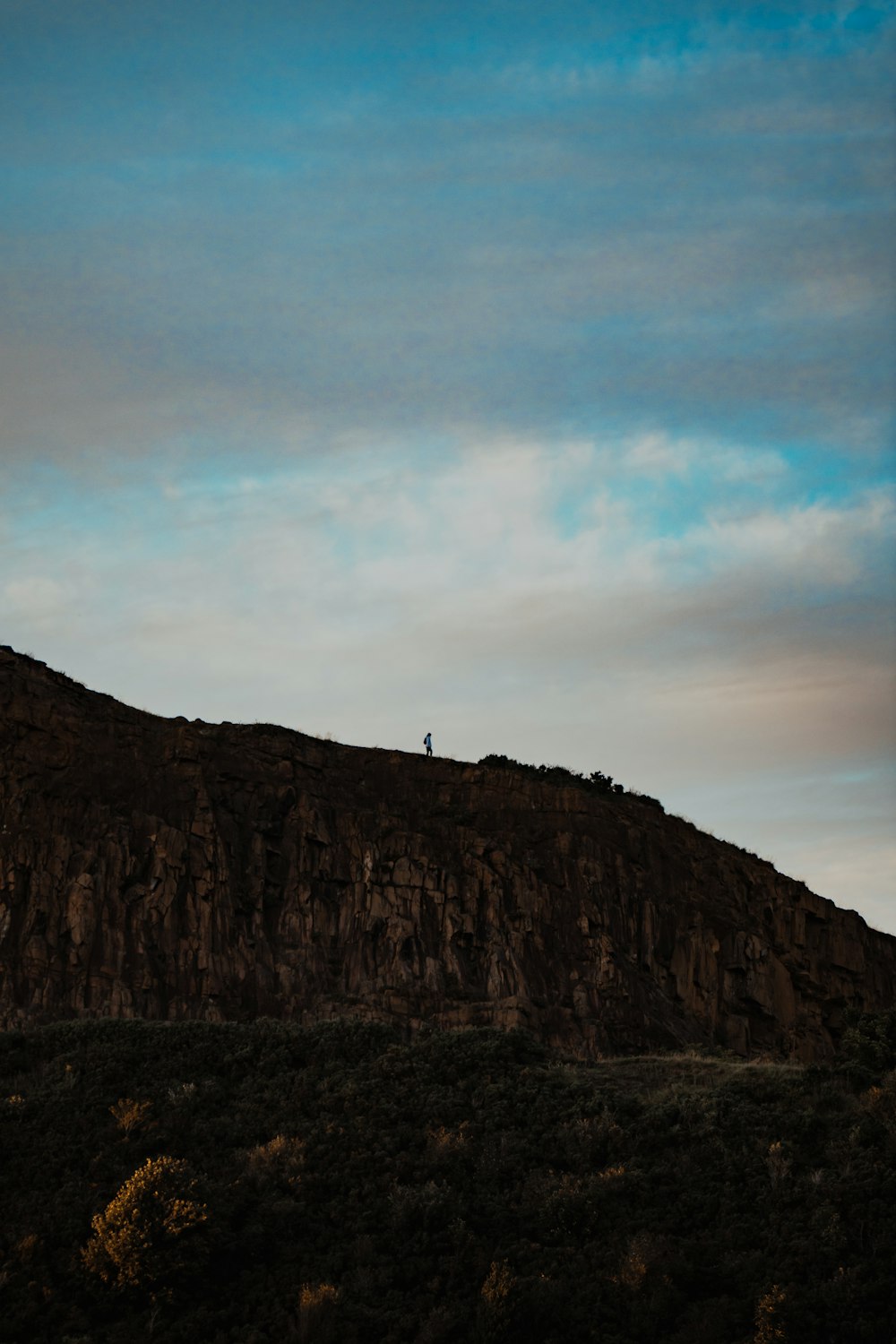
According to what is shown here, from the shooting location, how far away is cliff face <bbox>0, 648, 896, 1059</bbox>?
37.1 meters

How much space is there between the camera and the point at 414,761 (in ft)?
154

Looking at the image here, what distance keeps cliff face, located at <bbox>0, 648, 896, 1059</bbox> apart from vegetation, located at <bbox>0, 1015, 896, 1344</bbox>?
6.46 metres

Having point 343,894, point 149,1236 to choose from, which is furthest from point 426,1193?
point 343,894

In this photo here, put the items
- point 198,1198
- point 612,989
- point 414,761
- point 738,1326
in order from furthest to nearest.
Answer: point 414,761
point 612,989
point 198,1198
point 738,1326

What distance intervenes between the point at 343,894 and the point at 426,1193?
17.8m

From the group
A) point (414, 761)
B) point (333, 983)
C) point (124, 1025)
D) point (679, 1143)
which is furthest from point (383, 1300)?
point (414, 761)

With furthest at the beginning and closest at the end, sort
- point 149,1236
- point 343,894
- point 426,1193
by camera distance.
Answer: point 343,894, point 426,1193, point 149,1236

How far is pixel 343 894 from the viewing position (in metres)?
41.2

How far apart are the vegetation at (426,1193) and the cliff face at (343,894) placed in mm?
6456

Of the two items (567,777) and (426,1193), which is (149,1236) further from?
(567,777)

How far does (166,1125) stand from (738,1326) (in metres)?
11.2

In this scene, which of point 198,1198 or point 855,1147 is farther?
point 855,1147

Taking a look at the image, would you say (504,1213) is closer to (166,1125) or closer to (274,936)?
(166,1125)

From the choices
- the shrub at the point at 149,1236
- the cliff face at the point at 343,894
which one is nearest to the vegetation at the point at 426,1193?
the shrub at the point at 149,1236
